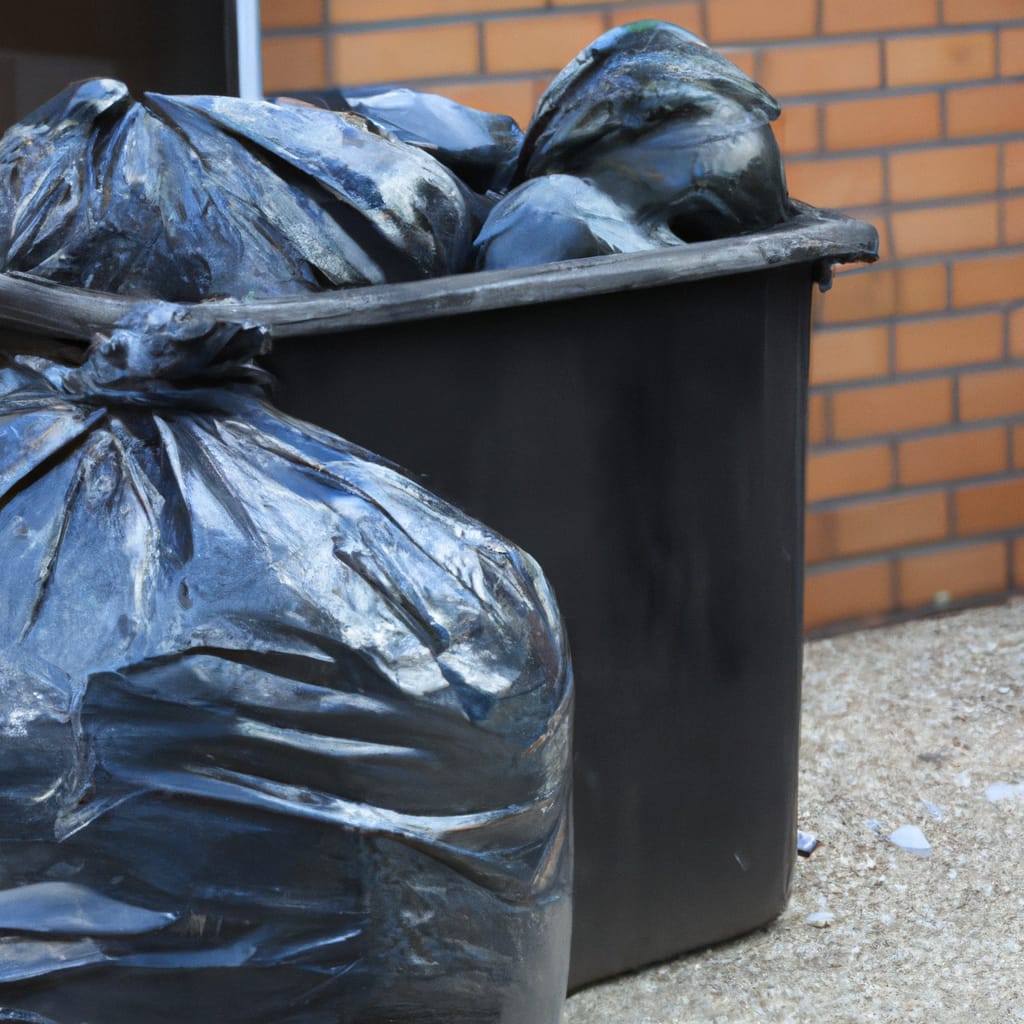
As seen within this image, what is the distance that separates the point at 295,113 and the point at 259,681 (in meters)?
0.75

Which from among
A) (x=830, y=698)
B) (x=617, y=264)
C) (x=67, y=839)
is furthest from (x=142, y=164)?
(x=830, y=698)

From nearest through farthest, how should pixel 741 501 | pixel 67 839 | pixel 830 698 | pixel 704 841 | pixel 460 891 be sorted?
pixel 67 839 < pixel 460 891 < pixel 741 501 < pixel 704 841 < pixel 830 698

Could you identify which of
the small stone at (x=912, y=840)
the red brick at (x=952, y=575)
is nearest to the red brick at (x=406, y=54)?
the red brick at (x=952, y=575)

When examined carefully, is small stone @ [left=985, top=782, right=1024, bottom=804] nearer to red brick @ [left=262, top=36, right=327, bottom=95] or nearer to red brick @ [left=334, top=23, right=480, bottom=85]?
red brick @ [left=334, top=23, right=480, bottom=85]

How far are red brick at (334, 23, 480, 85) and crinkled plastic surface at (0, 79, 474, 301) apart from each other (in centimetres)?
111

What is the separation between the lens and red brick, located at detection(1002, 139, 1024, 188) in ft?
10.1

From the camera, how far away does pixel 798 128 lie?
290 centimetres

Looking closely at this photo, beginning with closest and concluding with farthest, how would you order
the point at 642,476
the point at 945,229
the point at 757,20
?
the point at 642,476 < the point at 757,20 < the point at 945,229

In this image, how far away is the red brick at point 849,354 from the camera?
3029mm

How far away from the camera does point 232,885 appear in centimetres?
105

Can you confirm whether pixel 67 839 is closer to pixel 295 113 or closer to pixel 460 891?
pixel 460 891

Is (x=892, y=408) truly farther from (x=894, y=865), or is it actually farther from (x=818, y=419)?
(x=894, y=865)

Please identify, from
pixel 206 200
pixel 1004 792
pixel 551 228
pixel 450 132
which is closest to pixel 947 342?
pixel 1004 792

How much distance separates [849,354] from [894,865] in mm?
1158
